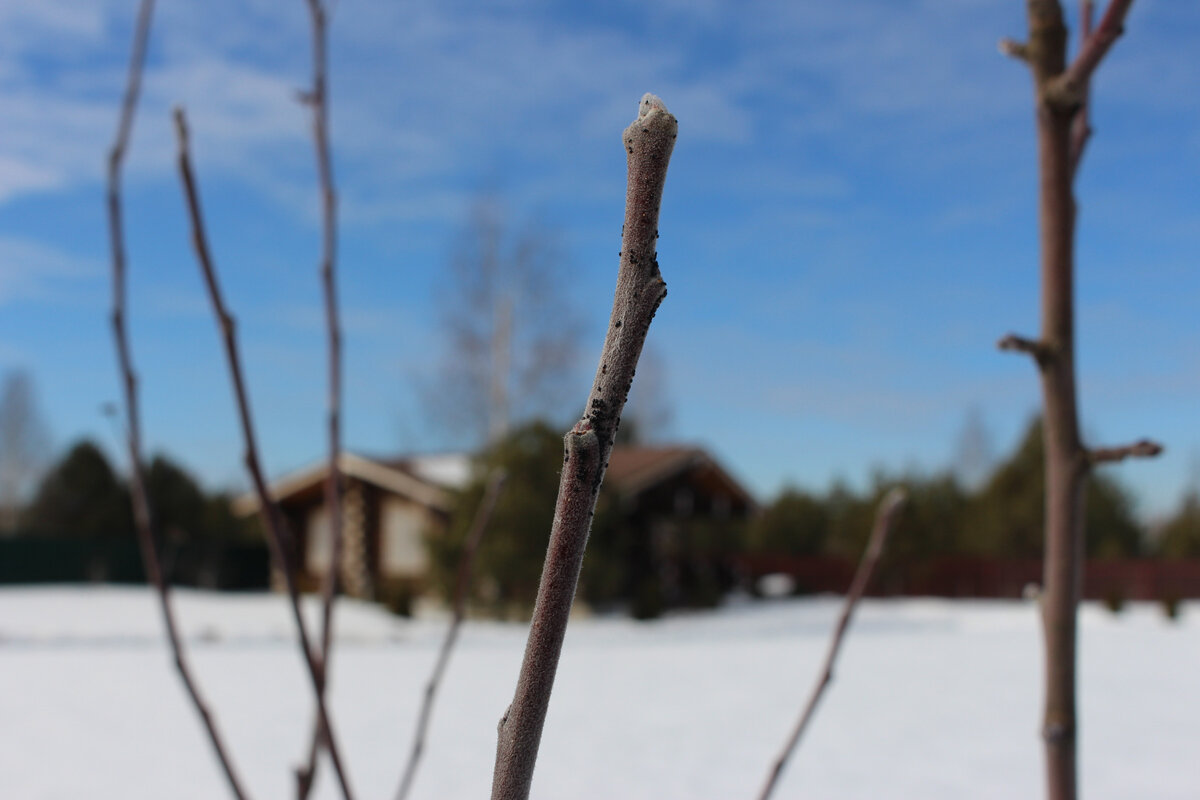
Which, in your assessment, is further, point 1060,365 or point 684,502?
point 684,502

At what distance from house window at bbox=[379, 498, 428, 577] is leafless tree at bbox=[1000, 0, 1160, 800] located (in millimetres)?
17103

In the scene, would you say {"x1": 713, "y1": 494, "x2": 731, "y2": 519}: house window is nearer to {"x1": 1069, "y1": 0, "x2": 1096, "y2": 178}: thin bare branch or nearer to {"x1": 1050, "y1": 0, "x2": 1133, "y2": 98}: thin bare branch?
{"x1": 1069, "y1": 0, "x2": 1096, "y2": 178}: thin bare branch

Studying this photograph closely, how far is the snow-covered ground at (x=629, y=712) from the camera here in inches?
223

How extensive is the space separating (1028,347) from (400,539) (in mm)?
17849

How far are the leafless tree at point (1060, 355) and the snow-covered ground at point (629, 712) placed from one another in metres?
4.51

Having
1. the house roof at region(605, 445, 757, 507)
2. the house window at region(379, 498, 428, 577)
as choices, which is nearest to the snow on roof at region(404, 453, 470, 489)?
the house window at region(379, 498, 428, 577)

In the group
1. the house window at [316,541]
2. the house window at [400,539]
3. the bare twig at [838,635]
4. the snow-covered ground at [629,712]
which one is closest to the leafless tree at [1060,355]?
the bare twig at [838,635]

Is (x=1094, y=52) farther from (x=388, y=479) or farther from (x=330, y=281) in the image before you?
(x=388, y=479)

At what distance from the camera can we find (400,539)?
1817 cm

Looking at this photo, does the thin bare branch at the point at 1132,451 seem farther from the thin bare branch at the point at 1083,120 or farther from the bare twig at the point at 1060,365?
the thin bare branch at the point at 1083,120

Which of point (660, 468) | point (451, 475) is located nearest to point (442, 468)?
point (451, 475)

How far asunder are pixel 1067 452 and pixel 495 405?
60.7 ft

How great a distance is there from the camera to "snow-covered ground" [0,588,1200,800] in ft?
18.6

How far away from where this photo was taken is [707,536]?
2438 centimetres
